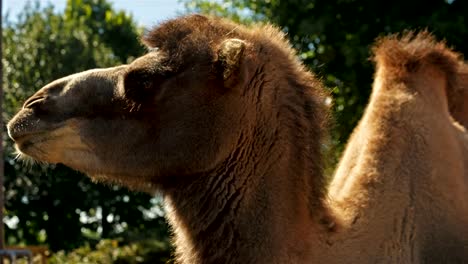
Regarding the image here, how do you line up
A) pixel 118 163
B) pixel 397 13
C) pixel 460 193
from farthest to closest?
pixel 397 13 → pixel 460 193 → pixel 118 163

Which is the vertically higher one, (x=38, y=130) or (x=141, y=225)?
(x=38, y=130)

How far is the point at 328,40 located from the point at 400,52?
628cm

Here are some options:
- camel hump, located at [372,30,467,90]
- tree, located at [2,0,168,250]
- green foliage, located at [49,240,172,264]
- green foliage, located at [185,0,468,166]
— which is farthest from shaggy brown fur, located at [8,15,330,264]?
tree, located at [2,0,168,250]

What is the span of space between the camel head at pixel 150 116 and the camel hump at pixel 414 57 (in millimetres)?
1195

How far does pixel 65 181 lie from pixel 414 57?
2455 cm

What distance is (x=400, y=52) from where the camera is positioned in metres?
5.07

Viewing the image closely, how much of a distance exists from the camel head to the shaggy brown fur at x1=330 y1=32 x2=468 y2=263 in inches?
27.4

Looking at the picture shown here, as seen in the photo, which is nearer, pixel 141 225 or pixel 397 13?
pixel 397 13

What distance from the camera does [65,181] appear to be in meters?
28.9

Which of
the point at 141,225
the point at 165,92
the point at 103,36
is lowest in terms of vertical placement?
the point at 141,225

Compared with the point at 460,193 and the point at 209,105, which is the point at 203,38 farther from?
the point at 460,193

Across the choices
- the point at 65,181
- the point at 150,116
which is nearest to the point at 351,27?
the point at 150,116

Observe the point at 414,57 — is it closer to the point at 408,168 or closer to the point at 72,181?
the point at 408,168

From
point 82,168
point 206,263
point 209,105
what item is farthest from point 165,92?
point 206,263
